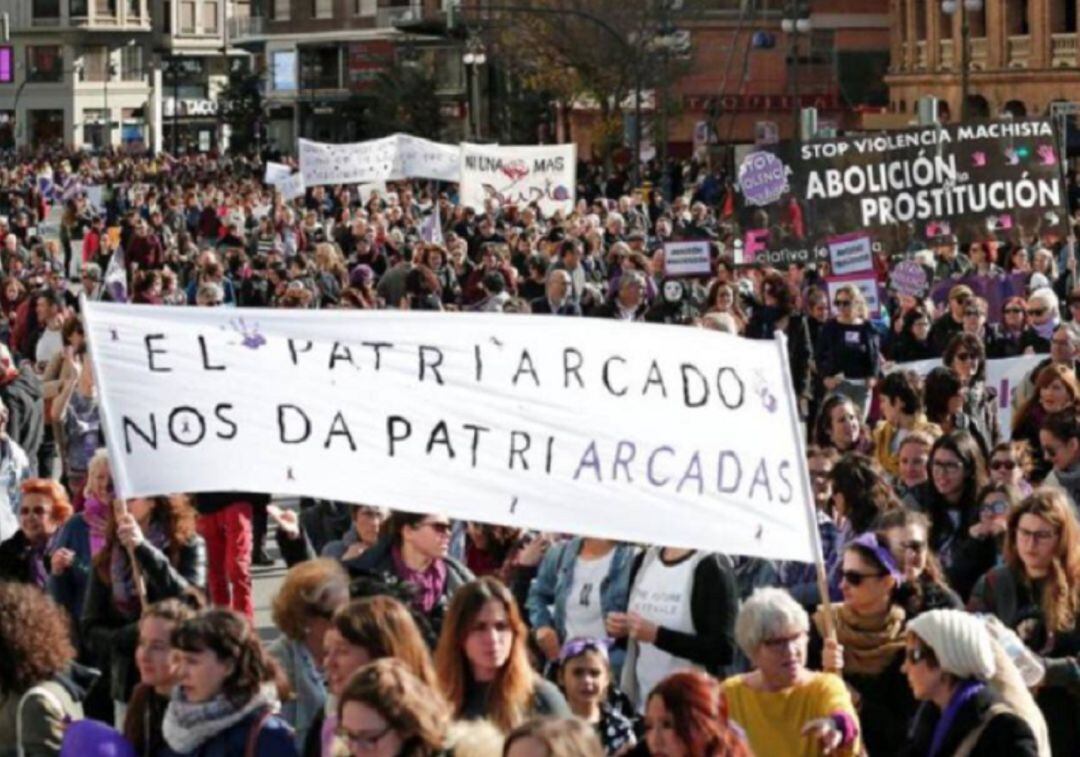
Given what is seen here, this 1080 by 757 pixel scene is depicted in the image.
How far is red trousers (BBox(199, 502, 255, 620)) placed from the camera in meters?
14.0

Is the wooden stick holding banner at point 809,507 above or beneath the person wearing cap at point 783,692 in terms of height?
above

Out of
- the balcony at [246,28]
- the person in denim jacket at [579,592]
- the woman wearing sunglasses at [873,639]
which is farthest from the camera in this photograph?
the balcony at [246,28]

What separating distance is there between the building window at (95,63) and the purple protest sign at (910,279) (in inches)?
5009

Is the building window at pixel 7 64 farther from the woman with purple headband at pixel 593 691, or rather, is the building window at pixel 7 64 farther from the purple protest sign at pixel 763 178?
the woman with purple headband at pixel 593 691

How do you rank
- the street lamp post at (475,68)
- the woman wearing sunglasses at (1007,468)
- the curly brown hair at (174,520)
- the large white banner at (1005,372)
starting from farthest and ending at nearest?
the street lamp post at (475,68) → the large white banner at (1005,372) → the woman wearing sunglasses at (1007,468) → the curly brown hair at (174,520)

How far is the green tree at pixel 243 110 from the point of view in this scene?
117000mm

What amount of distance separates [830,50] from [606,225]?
5040 cm

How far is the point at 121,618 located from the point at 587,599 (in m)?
1.62

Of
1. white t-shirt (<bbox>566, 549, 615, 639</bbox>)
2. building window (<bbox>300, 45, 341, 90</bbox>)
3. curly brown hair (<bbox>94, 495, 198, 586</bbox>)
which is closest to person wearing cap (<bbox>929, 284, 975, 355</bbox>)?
curly brown hair (<bbox>94, 495, 198, 586</bbox>)

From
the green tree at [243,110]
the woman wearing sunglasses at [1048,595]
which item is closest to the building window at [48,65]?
the green tree at [243,110]

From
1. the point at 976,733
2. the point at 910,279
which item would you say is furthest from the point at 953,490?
the point at 910,279

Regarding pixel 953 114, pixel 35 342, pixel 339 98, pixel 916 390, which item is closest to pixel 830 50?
pixel 953 114

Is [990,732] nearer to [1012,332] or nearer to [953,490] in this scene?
[953,490]

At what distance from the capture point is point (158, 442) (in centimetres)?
928
